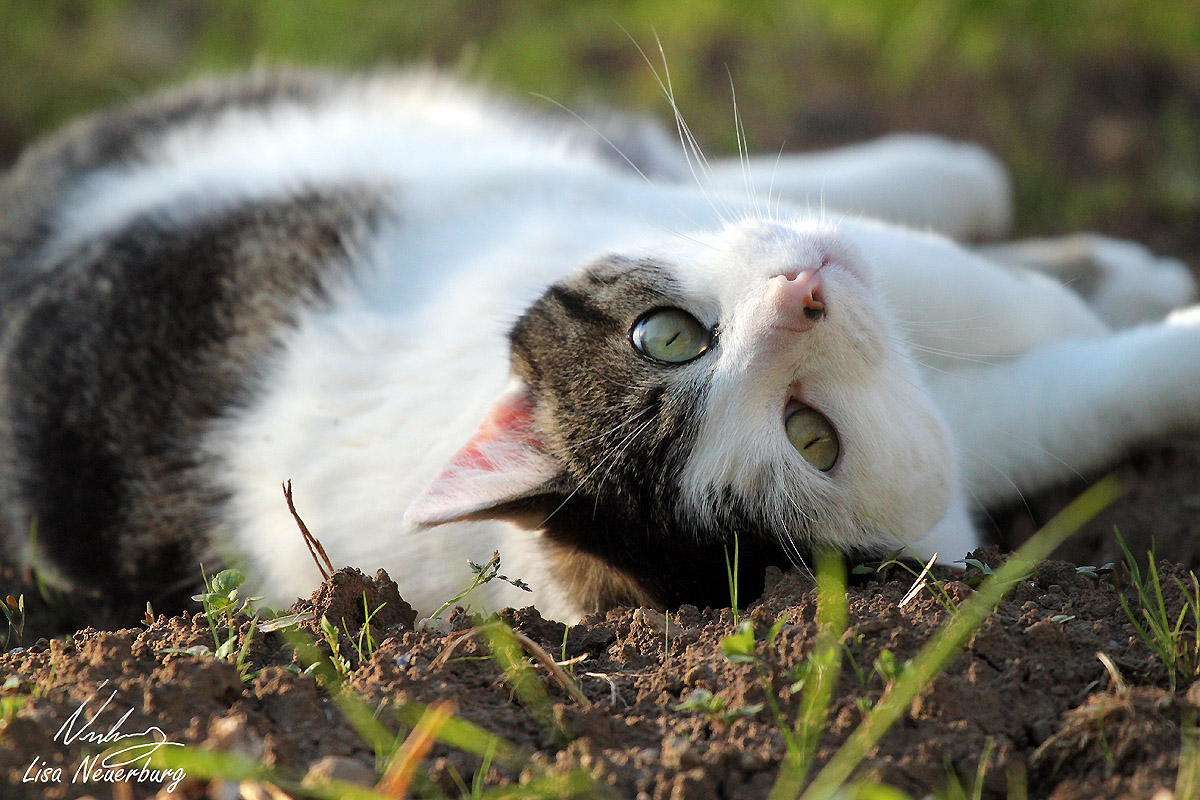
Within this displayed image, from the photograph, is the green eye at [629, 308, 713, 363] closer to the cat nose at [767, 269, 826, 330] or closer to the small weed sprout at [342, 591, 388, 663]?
the cat nose at [767, 269, 826, 330]

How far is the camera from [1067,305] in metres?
3.10

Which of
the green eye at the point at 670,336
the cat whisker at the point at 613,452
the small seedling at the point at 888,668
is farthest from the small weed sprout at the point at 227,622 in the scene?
the small seedling at the point at 888,668

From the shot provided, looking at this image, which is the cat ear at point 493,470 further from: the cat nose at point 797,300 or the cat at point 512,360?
the cat nose at point 797,300

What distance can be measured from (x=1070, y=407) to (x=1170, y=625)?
3.43 feet

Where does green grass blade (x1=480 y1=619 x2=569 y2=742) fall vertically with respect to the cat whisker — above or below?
below

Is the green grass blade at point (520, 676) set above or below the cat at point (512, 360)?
below

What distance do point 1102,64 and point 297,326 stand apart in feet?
12.0

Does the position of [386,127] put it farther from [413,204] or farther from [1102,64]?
[1102,64]

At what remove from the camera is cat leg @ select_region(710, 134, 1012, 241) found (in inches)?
158

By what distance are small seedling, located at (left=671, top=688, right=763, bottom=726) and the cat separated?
0.48 m

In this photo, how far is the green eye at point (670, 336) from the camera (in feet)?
6.86

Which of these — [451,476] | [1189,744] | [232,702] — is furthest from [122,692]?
[1189,744]
